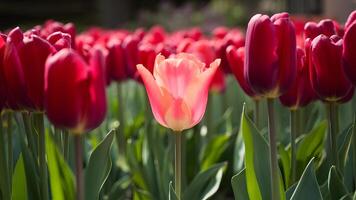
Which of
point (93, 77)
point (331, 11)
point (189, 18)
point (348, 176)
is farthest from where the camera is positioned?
point (189, 18)

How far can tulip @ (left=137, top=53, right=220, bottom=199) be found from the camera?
47.1 inches

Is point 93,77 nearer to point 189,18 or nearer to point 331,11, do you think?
point 331,11

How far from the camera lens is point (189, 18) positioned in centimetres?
1320

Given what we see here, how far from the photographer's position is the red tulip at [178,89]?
1195mm

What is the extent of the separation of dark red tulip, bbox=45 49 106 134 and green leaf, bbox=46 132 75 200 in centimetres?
17

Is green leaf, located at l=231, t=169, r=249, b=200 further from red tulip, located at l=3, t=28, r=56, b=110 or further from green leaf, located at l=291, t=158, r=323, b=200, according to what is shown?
A: red tulip, located at l=3, t=28, r=56, b=110

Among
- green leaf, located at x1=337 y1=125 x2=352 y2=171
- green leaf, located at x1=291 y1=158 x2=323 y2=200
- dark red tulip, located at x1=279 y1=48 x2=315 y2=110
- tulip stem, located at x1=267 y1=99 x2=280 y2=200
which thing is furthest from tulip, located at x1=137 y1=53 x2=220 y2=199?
green leaf, located at x1=337 y1=125 x2=352 y2=171

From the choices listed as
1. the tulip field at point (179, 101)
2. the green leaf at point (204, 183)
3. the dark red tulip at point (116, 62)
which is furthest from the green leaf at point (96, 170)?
the dark red tulip at point (116, 62)

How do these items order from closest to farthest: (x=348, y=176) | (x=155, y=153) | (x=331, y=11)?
(x=348, y=176)
(x=155, y=153)
(x=331, y=11)

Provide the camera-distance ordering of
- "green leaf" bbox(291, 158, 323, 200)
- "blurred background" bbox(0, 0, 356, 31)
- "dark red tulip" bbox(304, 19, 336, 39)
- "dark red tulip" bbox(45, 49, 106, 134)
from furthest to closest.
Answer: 1. "blurred background" bbox(0, 0, 356, 31)
2. "dark red tulip" bbox(304, 19, 336, 39)
3. "green leaf" bbox(291, 158, 323, 200)
4. "dark red tulip" bbox(45, 49, 106, 134)

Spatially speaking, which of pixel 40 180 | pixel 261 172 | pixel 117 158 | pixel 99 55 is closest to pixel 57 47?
pixel 99 55

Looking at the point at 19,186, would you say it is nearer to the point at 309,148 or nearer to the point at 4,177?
the point at 4,177

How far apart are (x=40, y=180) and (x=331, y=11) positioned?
473cm

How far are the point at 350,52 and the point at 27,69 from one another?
1.95 ft
